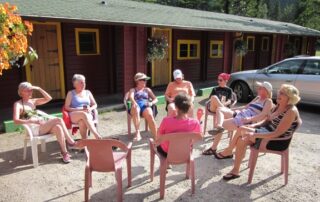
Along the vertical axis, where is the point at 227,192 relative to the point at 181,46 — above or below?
below

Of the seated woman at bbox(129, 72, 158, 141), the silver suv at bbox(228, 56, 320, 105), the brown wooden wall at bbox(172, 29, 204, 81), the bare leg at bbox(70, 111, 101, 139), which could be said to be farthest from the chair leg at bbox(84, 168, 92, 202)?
the brown wooden wall at bbox(172, 29, 204, 81)

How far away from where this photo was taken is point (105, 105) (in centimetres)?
787

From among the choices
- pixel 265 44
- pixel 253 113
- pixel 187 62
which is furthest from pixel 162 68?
pixel 265 44

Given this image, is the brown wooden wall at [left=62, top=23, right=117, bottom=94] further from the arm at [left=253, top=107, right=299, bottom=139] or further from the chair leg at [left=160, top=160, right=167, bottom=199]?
the arm at [left=253, top=107, right=299, bottom=139]

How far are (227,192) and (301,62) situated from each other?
5484 millimetres

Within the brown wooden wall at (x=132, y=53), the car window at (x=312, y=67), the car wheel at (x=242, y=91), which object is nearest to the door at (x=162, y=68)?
the brown wooden wall at (x=132, y=53)

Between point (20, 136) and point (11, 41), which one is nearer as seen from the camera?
point (11, 41)

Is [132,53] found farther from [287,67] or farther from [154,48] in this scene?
[287,67]

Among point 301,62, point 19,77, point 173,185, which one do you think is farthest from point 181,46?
point 173,185

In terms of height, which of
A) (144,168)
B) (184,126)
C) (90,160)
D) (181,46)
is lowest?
(144,168)

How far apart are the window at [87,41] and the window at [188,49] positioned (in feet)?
12.2

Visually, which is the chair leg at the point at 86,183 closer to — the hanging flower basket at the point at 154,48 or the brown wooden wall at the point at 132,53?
the brown wooden wall at the point at 132,53

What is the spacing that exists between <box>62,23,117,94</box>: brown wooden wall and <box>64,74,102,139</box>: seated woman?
372cm

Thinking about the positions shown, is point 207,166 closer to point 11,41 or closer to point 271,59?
point 11,41
